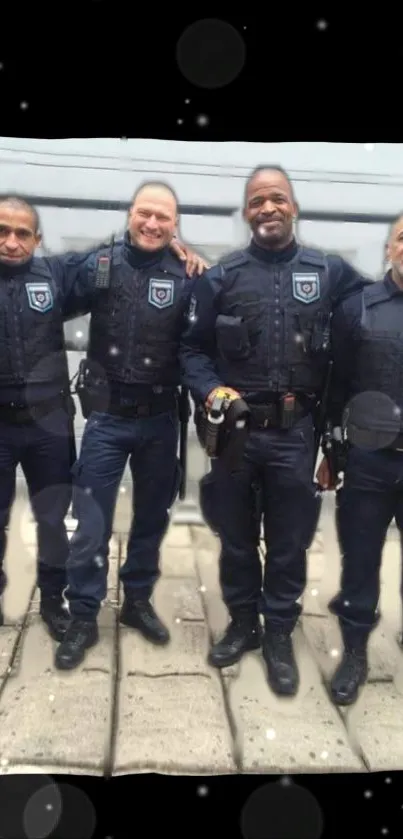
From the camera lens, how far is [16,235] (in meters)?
2.01

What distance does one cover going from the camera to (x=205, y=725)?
5.88 ft

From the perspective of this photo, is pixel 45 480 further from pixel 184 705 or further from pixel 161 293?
pixel 184 705

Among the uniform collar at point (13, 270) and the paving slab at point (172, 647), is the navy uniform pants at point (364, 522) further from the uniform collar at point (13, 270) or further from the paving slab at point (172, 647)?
the uniform collar at point (13, 270)

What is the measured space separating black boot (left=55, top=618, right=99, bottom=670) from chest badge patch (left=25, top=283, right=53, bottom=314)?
3.22ft

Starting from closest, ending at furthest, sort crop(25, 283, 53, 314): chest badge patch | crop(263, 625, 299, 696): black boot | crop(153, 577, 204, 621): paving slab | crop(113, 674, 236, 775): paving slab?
crop(113, 674, 236, 775): paving slab
crop(263, 625, 299, 696): black boot
crop(25, 283, 53, 314): chest badge patch
crop(153, 577, 204, 621): paving slab

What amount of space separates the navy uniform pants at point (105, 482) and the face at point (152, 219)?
544mm

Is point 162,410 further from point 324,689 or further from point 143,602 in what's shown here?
point 324,689

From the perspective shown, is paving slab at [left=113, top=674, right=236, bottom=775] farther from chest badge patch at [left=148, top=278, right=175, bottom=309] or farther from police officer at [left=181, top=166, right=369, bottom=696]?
chest badge patch at [left=148, top=278, right=175, bottom=309]

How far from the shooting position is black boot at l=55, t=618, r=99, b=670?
205 cm

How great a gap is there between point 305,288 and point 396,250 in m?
0.27

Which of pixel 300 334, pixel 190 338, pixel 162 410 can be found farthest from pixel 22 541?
pixel 300 334

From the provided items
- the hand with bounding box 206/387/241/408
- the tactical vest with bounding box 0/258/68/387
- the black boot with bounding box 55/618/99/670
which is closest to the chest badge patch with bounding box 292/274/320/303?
the hand with bounding box 206/387/241/408

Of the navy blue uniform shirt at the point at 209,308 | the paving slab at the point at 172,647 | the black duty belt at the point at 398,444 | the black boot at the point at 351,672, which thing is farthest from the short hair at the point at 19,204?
the black boot at the point at 351,672

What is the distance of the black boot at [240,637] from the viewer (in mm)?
2125
